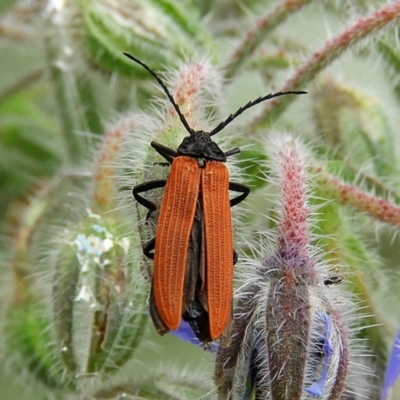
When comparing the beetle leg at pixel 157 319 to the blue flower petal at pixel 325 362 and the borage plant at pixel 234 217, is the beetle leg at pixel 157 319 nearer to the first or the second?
the borage plant at pixel 234 217

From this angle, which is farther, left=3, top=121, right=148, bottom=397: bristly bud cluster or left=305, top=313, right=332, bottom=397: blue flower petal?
left=3, top=121, right=148, bottom=397: bristly bud cluster

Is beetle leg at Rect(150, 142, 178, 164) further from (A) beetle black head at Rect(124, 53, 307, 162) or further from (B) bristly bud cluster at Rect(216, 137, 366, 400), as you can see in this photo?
(B) bristly bud cluster at Rect(216, 137, 366, 400)

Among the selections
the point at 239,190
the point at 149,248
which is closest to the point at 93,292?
the point at 149,248

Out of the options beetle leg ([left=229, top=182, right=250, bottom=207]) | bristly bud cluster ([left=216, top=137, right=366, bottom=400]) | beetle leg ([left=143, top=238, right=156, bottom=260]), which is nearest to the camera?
bristly bud cluster ([left=216, top=137, right=366, bottom=400])

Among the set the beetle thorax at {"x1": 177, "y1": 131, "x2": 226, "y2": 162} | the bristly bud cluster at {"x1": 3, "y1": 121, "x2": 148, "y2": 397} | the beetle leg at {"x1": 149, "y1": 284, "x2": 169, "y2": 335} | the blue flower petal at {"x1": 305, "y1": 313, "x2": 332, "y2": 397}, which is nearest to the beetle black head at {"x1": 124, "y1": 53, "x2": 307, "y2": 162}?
the beetle thorax at {"x1": 177, "y1": 131, "x2": 226, "y2": 162}

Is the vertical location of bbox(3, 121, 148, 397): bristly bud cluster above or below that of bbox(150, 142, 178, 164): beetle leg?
below

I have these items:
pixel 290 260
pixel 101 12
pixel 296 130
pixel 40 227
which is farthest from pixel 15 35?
pixel 290 260

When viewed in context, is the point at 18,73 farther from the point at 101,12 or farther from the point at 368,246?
the point at 368,246
